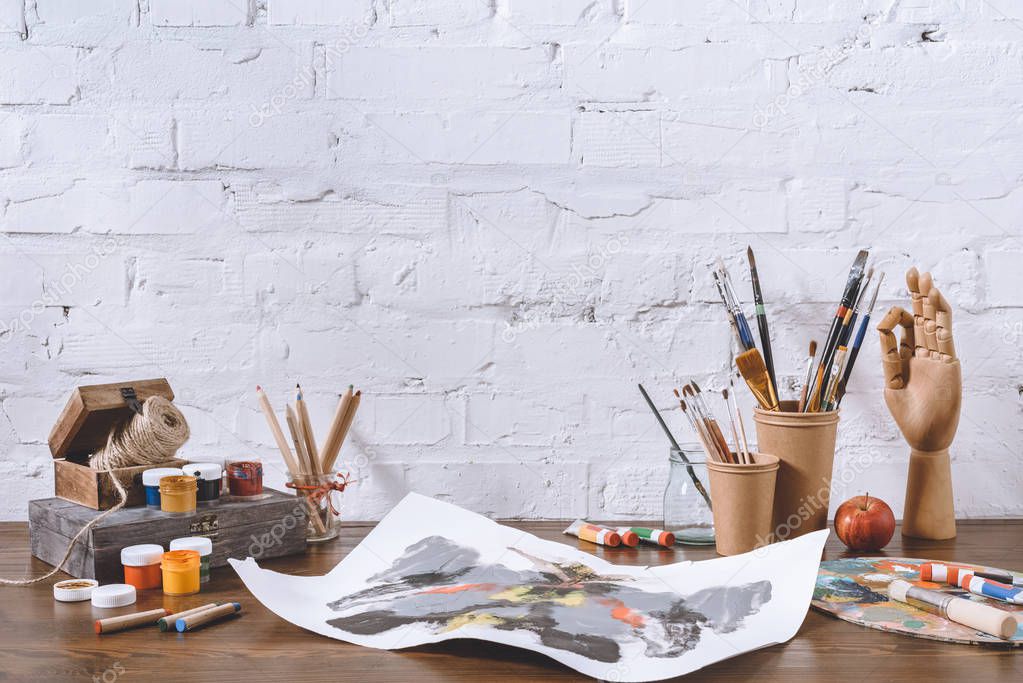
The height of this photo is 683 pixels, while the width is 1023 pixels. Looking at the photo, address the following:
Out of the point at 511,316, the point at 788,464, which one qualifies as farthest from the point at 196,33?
the point at 788,464

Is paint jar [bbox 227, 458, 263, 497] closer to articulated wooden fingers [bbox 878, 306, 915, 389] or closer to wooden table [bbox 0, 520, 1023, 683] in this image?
wooden table [bbox 0, 520, 1023, 683]

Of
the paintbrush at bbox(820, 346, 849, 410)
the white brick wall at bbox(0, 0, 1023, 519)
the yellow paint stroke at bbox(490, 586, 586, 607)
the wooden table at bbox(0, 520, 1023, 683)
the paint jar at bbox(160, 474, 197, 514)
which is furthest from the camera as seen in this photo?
the white brick wall at bbox(0, 0, 1023, 519)

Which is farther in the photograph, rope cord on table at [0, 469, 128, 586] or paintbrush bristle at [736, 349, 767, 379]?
paintbrush bristle at [736, 349, 767, 379]

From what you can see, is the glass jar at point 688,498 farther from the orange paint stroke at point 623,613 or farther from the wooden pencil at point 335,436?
the wooden pencil at point 335,436

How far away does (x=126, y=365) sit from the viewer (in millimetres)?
1266

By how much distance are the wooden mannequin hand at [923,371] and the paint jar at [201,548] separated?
0.78m

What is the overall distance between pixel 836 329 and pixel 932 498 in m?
0.23

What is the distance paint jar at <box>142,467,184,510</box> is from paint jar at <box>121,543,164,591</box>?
90 mm

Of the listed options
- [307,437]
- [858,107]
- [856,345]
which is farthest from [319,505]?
[858,107]

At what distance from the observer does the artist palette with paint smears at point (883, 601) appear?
0.80 metres

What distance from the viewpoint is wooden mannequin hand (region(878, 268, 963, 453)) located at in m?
1.10

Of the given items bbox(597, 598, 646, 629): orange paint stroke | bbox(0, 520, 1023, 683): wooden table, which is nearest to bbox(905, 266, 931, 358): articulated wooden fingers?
bbox(0, 520, 1023, 683): wooden table

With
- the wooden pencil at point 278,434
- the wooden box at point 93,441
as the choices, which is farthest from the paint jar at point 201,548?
the wooden pencil at point 278,434

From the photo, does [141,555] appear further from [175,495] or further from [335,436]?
[335,436]
